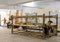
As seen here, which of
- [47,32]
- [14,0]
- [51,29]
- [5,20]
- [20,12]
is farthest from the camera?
[5,20]

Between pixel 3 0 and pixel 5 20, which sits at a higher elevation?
pixel 3 0

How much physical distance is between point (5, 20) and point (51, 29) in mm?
6888

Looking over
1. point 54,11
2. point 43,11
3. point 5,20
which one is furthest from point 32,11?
point 5,20

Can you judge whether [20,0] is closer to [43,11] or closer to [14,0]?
[14,0]

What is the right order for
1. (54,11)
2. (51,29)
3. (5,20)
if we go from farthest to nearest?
1. (5,20)
2. (54,11)
3. (51,29)

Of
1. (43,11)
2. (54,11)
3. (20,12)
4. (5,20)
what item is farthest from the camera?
(5,20)

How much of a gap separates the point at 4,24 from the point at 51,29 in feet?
23.2

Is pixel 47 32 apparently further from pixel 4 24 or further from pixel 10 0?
pixel 4 24

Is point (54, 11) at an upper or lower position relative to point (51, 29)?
upper

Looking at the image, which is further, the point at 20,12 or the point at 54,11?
the point at 20,12

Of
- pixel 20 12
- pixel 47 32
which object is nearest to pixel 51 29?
pixel 47 32

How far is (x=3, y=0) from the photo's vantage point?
809 centimetres

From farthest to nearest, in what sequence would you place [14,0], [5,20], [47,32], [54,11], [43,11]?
[5,20]
[43,11]
[54,11]
[14,0]
[47,32]

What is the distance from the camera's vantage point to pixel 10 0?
8094 millimetres
